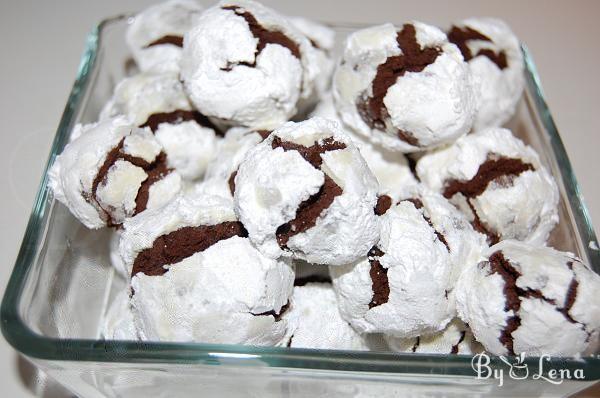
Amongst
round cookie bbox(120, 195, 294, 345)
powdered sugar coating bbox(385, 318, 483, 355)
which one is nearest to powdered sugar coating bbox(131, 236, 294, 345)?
round cookie bbox(120, 195, 294, 345)


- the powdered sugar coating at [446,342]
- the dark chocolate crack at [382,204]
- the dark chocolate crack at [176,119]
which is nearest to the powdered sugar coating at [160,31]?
the dark chocolate crack at [176,119]

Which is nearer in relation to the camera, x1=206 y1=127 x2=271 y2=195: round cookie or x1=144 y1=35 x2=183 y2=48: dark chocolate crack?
x1=206 y1=127 x2=271 y2=195: round cookie

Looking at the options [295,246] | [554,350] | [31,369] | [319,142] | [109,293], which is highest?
[319,142]

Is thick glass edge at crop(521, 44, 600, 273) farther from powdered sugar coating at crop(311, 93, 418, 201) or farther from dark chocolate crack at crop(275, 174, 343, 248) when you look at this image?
dark chocolate crack at crop(275, 174, 343, 248)

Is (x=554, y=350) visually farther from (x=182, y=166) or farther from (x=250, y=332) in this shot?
(x=182, y=166)

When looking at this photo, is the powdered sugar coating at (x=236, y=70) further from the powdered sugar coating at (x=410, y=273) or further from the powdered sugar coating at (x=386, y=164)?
the powdered sugar coating at (x=410, y=273)

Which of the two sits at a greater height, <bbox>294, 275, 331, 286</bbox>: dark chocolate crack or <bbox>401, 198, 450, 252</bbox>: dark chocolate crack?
<bbox>401, 198, 450, 252</bbox>: dark chocolate crack

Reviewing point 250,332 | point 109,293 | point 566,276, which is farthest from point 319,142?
point 109,293
